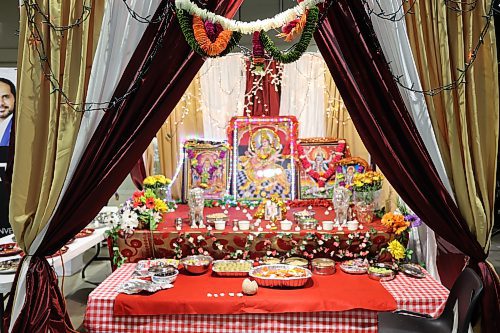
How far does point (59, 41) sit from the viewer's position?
2398 millimetres

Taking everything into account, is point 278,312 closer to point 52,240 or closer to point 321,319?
point 321,319

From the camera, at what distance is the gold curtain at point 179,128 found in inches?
213

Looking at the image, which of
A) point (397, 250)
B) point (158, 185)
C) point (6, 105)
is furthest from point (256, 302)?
point (6, 105)

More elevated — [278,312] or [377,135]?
[377,135]

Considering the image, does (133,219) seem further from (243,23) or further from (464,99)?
(464,99)

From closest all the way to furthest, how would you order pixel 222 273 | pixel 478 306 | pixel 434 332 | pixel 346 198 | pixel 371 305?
1. pixel 478 306
2. pixel 434 332
3. pixel 371 305
4. pixel 222 273
5. pixel 346 198

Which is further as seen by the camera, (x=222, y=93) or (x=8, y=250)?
(x=222, y=93)

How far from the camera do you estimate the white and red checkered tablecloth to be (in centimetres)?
274

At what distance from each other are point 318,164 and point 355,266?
5.78ft

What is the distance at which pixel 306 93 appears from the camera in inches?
213

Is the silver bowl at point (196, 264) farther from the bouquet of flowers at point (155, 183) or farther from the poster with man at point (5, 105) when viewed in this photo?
the poster with man at point (5, 105)

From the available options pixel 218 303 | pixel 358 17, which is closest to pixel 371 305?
pixel 218 303

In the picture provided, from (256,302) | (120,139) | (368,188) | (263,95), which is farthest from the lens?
→ (263,95)

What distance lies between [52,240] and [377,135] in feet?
5.85
